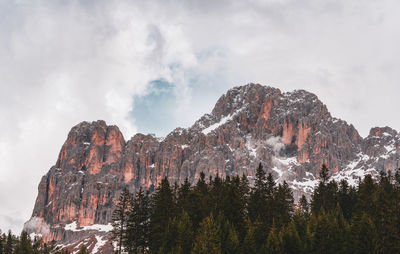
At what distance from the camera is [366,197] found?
215ft

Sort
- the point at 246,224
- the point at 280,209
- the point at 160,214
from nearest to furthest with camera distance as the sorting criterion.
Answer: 1. the point at 246,224
2. the point at 160,214
3. the point at 280,209

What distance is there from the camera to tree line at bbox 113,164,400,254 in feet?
162

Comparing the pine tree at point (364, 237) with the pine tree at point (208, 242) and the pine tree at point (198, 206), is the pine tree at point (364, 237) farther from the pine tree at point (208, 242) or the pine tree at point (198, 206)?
the pine tree at point (198, 206)

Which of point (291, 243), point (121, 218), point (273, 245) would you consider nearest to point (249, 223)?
point (273, 245)

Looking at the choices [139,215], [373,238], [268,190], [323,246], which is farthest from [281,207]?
[139,215]

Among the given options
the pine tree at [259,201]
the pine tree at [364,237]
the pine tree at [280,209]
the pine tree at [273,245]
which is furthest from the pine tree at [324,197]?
the pine tree at [273,245]

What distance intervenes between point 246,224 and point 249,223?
3.21m

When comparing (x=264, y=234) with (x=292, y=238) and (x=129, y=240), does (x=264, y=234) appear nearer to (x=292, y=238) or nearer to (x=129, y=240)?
(x=292, y=238)

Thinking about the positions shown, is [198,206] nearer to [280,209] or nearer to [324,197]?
[280,209]

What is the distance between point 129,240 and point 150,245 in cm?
408

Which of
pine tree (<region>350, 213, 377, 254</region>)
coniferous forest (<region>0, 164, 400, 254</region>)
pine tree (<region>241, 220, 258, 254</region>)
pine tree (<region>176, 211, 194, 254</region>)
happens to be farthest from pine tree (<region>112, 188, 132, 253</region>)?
pine tree (<region>350, 213, 377, 254</region>)

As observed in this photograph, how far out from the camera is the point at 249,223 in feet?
178

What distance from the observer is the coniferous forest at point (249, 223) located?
162ft

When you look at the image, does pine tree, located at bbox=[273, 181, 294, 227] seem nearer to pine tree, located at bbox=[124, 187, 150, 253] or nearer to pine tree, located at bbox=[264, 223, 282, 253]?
pine tree, located at bbox=[264, 223, 282, 253]
